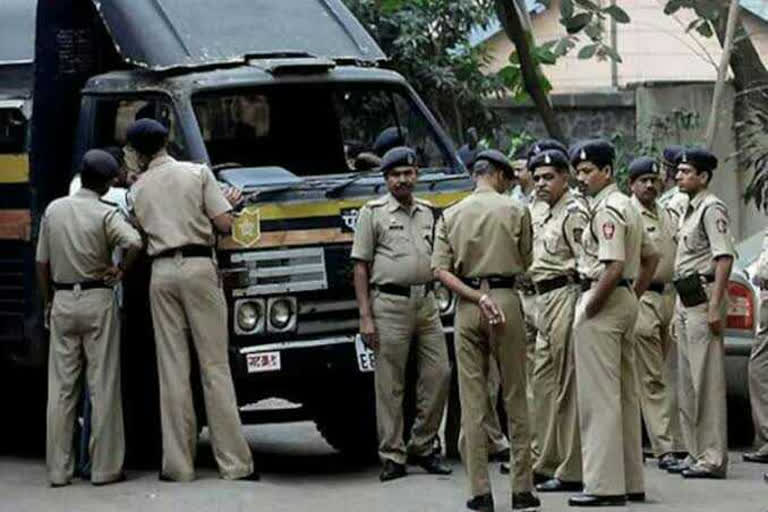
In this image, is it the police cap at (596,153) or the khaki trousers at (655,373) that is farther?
the khaki trousers at (655,373)

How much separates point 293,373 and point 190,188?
4.03ft

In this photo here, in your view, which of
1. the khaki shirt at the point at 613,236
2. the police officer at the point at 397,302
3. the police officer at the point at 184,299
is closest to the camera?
the khaki shirt at the point at 613,236

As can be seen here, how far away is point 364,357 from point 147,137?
5.95ft

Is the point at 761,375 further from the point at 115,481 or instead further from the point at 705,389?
the point at 115,481

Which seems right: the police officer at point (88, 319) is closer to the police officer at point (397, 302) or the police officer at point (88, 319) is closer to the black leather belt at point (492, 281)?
the police officer at point (397, 302)

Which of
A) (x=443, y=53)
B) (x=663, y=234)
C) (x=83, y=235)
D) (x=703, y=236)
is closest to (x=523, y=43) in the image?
(x=443, y=53)

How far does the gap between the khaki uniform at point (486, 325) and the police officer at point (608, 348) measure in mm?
408

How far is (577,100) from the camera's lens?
71.0ft

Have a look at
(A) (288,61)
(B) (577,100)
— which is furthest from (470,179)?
(B) (577,100)

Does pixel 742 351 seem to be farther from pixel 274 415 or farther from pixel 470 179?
pixel 274 415

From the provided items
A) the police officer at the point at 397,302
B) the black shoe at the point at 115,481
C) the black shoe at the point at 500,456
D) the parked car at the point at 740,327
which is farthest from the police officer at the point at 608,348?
the black shoe at the point at 115,481

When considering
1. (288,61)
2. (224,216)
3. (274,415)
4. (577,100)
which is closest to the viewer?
(224,216)

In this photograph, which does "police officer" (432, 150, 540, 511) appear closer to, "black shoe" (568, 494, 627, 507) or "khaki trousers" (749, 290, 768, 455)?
"black shoe" (568, 494, 627, 507)

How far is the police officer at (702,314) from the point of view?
40.2ft
